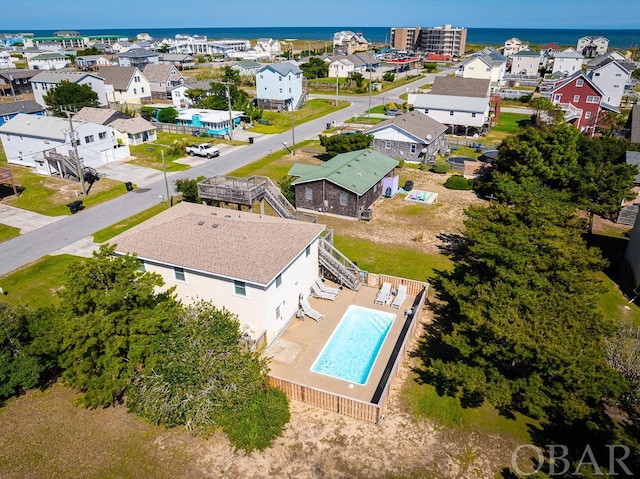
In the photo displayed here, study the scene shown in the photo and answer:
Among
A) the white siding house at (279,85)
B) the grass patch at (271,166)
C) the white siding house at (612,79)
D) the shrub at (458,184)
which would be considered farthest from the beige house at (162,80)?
the white siding house at (612,79)

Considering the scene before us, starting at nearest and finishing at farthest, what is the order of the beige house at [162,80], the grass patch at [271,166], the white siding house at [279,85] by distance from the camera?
the grass patch at [271,166]
the white siding house at [279,85]
the beige house at [162,80]

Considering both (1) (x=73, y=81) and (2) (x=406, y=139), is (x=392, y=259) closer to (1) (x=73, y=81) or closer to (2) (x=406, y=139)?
(2) (x=406, y=139)

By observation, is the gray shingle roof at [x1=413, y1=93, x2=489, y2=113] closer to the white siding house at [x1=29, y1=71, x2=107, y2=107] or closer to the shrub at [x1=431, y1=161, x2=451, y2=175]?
the shrub at [x1=431, y1=161, x2=451, y2=175]

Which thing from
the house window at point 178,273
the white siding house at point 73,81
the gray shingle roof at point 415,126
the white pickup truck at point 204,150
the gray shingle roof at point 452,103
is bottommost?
the white pickup truck at point 204,150

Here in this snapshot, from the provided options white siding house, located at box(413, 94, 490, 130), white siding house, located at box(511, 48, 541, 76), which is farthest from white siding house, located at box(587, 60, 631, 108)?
white siding house, located at box(511, 48, 541, 76)

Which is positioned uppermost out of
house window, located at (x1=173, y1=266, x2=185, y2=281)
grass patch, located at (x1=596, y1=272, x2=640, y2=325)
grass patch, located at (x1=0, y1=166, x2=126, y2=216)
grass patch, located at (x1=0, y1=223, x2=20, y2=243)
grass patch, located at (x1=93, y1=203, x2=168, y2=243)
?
house window, located at (x1=173, y1=266, x2=185, y2=281)

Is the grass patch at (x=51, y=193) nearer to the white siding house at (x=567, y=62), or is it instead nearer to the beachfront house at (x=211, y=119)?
the beachfront house at (x=211, y=119)

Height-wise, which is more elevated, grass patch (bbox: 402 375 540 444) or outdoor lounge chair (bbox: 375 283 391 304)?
outdoor lounge chair (bbox: 375 283 391 304)
